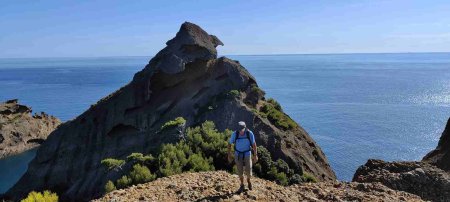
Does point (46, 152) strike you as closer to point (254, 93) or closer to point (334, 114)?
point (254, 93)

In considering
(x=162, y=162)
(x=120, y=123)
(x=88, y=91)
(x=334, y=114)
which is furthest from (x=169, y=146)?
(x=88, y=91)

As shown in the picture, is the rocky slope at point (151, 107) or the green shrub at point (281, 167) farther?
the rocky slope at point (151, 107)

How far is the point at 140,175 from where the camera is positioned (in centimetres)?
1909

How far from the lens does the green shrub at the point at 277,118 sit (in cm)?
4444

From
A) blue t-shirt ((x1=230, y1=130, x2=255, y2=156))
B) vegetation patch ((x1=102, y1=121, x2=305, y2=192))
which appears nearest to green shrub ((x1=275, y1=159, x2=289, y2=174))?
vegetation patch ((x1=102, y1=121, x2=305, y2=192))

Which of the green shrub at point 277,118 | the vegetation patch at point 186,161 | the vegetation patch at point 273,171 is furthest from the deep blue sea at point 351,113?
the vegetation patch at point 186,161

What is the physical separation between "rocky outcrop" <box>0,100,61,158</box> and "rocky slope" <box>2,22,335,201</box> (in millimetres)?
39415

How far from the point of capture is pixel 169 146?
2256 centimetres

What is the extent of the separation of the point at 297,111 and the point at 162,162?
103216mm

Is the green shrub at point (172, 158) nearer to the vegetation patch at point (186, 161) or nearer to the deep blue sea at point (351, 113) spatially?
the vegetation patch at point (186, 161)

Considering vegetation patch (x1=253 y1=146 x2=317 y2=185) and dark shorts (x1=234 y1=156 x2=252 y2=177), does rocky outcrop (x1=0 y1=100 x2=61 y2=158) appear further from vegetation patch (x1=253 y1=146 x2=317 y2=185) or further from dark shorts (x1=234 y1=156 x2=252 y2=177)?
dark shorts (x1=234 y1=156 x2=252 y2=177)

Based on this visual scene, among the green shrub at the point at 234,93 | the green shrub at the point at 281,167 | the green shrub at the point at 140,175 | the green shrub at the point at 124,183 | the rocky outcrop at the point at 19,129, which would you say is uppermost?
the green shrub at the point at 234,93

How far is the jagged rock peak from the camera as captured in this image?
5500 centimetres

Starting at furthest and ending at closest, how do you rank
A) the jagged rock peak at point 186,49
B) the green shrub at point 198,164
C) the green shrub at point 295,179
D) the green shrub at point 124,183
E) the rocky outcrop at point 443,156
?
the jagged rock peak at point 186,49, the green shrub at point 295,179, the rocky outcrop at point 443,156, the green shrub at point 198,164, the green shrub at point 124,183
